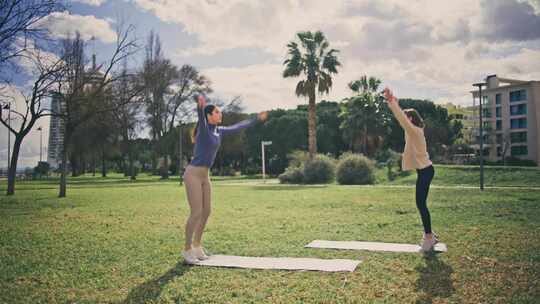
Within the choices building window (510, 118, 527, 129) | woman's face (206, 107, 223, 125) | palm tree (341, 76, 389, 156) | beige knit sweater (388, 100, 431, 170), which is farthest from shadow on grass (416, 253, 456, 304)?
building window (510, 118, 527, 129)

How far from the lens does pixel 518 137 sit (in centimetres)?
7581

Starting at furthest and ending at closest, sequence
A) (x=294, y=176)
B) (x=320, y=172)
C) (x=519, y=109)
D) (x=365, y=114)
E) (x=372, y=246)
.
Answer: (x=519, y=109) < (x=365, y=114) < (x=294, y=176) < (x=320, y=172) < (x=372, y=246)

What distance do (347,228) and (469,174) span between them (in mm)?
22484

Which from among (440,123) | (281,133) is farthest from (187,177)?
(440,123)

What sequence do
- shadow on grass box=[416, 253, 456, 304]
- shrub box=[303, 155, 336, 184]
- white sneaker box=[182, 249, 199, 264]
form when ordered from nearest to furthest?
shadow on grass box=[416, 253, 456, 304] < white sneaker box=[182, 249, 199, 264] < shrub box=[303, 155, 336, 184]

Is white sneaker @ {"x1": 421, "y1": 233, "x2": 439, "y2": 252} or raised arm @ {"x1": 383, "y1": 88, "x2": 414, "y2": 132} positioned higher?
raised arm @ {"x1": 383, "y1": 88, "x2": 414, "y2": 132}

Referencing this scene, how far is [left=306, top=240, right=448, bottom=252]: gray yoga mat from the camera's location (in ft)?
23.4

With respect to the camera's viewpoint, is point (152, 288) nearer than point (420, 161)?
Yes

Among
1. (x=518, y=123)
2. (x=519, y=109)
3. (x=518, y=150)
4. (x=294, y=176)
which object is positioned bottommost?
(x=294, y=176)

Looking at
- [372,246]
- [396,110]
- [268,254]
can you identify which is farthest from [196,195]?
[396,110]

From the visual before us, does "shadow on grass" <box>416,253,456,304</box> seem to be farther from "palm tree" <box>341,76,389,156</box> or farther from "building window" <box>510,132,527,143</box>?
"building window" <box>510,132,527,143</box>

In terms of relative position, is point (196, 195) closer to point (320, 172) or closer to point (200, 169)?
point (200, 169)

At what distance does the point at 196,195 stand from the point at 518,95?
84.6 m

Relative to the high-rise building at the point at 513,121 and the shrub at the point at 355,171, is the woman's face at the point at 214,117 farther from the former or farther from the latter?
the high-rise building at the point at 513,121
